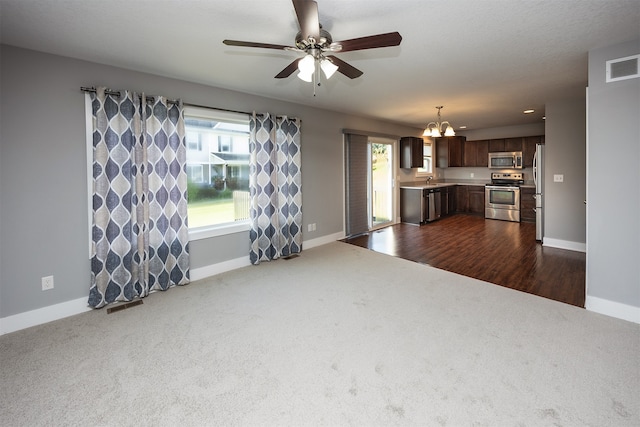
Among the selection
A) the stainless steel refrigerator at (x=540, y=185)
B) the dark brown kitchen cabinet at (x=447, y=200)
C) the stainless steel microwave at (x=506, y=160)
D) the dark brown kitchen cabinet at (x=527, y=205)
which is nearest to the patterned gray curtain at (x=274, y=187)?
the stainless steel refrigerator at (x=540, y=185)

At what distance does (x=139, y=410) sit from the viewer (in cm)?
173

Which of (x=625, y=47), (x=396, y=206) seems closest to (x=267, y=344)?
(x=625, y=47)

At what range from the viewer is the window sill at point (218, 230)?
12.7 ft

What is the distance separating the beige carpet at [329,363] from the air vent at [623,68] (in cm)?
218

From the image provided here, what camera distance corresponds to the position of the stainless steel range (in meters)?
7.36

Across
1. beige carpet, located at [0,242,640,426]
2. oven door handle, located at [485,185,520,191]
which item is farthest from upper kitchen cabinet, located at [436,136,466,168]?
beige carpet, located at [0,242,640,426]

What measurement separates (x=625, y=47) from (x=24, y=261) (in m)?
5.80

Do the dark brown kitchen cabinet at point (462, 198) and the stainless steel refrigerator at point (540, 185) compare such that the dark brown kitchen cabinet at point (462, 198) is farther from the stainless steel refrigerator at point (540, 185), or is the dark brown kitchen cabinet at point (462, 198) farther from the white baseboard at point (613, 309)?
the white baseboard at point (613, 309)

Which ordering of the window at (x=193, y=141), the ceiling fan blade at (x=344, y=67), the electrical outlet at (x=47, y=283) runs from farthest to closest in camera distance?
the window at (x=193, y=141)
the electrical outlet at (x=47, y=283)
the ceiling fan blade at (x=344, y=67)

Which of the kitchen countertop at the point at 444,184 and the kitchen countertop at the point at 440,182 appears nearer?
the kitchen countertop at the point at 444,184

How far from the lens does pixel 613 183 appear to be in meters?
2.76

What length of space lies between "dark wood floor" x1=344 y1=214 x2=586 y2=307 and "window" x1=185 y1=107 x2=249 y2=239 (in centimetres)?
237

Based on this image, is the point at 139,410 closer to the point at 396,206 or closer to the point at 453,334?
the point at 453,334

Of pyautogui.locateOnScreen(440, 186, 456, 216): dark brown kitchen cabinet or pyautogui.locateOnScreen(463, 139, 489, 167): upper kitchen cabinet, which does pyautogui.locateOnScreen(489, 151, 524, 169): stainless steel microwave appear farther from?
pyautogui.locateOnScreen(440, 186, 456, 216): dark brown kitchen cabinet
